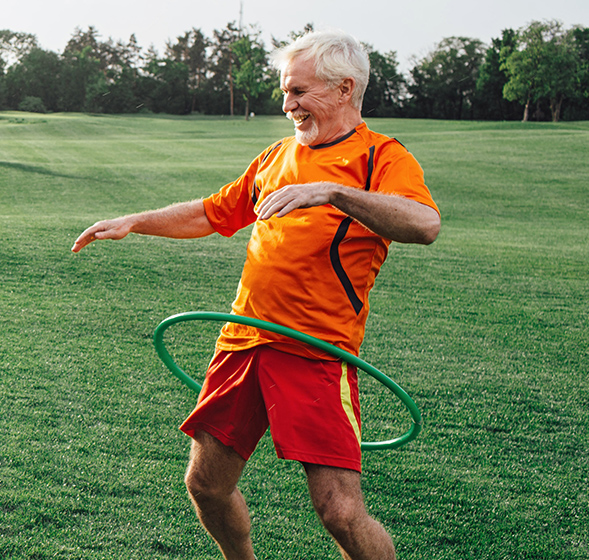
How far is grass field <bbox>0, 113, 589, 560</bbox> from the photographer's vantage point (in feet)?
9.27

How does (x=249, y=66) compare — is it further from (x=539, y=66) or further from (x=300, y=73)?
(x=300, y=73)

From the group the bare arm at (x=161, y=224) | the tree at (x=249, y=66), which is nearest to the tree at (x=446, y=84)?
the tree at (x=249, y=66)

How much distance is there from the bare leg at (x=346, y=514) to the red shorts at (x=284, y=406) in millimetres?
44

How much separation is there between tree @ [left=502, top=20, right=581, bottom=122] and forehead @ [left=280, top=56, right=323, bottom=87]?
47.3 m

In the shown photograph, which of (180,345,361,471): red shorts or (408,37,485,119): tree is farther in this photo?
(408,37,485,119): tree

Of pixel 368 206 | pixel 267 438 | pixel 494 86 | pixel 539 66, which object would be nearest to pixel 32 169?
pixel 267 438

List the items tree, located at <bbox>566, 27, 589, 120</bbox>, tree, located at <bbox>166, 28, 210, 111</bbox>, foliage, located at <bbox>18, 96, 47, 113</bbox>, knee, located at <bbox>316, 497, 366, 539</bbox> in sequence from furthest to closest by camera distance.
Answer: tree, located at <bbox>166, 28, 210, 111</bbox>, foliage, located at <bbox>18, 96, 47, 113</bbox>, tree, located at <bbox>566, 27, 589, 120</bbox>, knee, located at <bbox>316, 497, 366, 539</bbox>

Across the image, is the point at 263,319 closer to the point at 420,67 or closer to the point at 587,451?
the point at 587,451

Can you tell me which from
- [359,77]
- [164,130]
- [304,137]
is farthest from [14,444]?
[164,130]

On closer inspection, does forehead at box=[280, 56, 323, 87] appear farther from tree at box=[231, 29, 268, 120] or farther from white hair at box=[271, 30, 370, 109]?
tree at box=[231, 29, 268, 120]

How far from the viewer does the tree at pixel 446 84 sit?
55.7 metres

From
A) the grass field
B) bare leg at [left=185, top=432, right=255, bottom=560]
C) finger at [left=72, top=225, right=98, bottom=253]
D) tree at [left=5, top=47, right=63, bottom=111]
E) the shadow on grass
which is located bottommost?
the grass field

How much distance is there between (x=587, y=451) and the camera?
3.74 metres

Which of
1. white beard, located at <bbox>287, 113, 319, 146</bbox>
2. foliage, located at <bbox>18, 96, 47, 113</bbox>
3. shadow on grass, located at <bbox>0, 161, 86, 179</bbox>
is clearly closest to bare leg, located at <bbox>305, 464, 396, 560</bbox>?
white beard, located at <bbox>287, 113, 319, 146</bbox>
